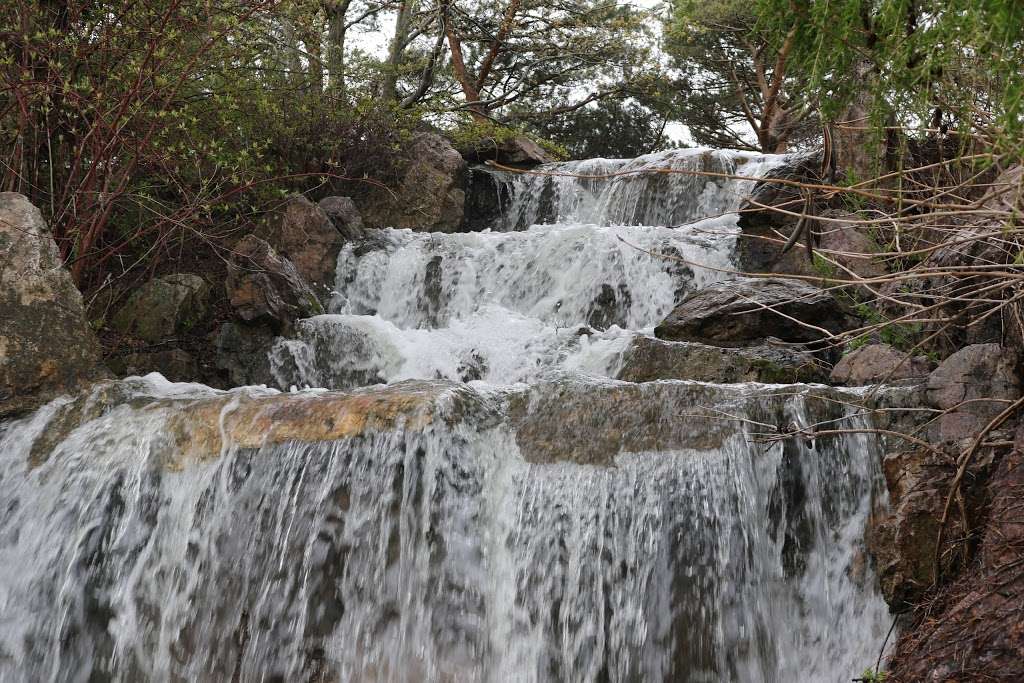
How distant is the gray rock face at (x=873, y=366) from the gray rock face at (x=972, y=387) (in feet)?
1.99

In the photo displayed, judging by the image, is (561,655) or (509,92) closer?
(561,655)

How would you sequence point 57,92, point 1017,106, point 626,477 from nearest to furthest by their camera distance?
1. point 1017,106
2. point 626,477
3. point 57,92

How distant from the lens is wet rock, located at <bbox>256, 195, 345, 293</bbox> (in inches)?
324

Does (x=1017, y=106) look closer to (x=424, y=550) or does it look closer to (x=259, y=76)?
(x=424, y=550)

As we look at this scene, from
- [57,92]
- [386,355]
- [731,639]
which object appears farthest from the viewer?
[386,355]

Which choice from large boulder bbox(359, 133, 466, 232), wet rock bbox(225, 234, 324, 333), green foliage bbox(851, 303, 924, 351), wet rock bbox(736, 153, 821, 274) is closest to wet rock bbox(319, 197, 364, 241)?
large boulder bbox(359, 133, 466, 232)

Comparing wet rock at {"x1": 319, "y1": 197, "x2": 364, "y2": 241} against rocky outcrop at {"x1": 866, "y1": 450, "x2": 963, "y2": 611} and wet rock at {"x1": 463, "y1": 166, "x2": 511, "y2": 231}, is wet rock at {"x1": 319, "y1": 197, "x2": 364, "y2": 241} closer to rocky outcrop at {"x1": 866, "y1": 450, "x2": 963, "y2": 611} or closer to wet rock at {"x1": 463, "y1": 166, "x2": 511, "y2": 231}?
wet rock at {"x1": 463, "y1": 166, "x2": 511, "y2": 231}

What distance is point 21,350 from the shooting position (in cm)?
509

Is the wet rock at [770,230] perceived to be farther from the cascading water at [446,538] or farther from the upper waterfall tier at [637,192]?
the cascading water at [446,538]

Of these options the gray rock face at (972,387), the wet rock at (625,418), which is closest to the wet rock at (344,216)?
the wet rock at (625,418)

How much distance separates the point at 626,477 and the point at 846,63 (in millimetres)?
2275

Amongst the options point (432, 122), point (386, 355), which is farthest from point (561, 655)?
point (432, 122)

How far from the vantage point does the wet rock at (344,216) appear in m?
8.84

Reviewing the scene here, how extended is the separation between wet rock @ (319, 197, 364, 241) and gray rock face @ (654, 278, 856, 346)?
155 inches
